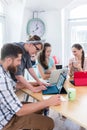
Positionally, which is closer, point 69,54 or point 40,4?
point 40,4

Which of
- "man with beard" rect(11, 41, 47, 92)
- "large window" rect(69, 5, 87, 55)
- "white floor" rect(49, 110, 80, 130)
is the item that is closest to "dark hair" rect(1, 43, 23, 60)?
"man with beard" rect(11, 41, 47, 92)

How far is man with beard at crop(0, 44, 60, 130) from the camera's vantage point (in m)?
1.76

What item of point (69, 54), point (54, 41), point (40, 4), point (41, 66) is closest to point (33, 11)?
point (40, 4)

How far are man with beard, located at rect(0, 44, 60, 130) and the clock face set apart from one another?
2.66 meters

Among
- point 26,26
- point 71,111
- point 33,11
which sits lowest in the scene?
point 71,111

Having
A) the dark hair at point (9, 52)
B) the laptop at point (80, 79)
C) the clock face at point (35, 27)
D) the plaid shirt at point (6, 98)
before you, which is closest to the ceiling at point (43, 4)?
the clock face at point (35, 27)

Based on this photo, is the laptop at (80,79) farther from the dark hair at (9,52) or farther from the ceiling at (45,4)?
the ceiling at (45,4)

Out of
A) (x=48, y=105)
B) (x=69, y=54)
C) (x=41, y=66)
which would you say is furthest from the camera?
(x=69, y=54)

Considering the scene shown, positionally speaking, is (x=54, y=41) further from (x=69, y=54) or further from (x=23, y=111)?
(x=23, y=111)

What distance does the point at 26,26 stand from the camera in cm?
451

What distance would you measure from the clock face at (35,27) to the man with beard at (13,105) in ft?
8.72

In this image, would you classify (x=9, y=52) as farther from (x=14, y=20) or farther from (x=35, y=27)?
(x=35, y=27)

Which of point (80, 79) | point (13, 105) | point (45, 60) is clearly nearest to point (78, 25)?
point (45, 60)

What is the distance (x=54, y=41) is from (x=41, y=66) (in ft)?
4.54
